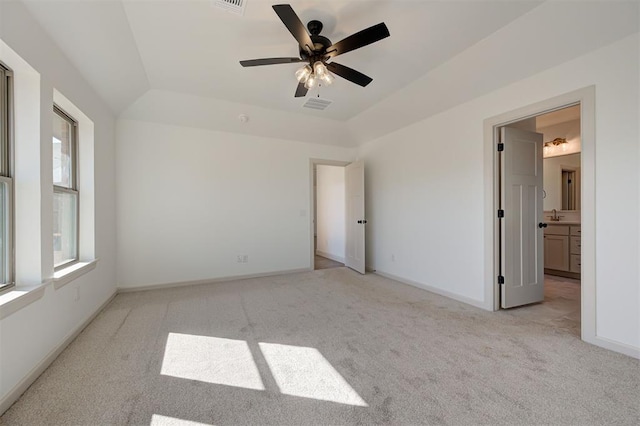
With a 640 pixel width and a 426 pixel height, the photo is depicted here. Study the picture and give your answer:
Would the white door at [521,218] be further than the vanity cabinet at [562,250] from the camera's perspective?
No

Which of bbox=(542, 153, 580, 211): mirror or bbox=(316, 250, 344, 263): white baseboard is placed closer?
bbox=(542, 153, 580, 211): mirror

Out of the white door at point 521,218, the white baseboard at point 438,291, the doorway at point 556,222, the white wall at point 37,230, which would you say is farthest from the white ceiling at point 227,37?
the white baseboard at point 438,291

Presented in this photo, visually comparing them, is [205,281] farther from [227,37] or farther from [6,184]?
[227,37]

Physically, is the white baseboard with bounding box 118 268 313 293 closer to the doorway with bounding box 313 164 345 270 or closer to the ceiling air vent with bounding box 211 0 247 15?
the doorway with bounding box 313 164 345 270

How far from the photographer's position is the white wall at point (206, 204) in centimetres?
373

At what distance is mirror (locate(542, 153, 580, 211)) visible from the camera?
187 inches

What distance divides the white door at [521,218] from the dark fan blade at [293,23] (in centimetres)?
242

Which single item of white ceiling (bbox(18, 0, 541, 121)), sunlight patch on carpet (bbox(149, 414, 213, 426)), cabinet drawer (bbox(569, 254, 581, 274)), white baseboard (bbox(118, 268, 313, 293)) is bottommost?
sunlight patch on carpet (bbox(149, 414, 213, 426))

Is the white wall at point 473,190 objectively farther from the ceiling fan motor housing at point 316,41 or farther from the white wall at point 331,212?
the ceiling fan motor housing at point 316,41

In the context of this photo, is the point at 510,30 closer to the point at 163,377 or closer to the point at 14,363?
the point at 163,377

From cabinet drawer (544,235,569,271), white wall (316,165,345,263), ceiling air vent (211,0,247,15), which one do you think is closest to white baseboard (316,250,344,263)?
white wall (316,165,345,263)

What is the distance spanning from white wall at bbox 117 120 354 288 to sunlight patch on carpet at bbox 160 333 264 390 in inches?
74.4

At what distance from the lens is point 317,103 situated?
3844mm

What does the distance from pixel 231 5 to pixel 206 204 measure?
2836mm
